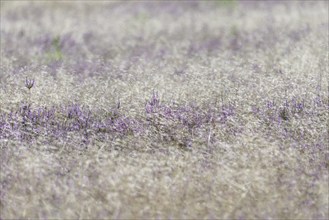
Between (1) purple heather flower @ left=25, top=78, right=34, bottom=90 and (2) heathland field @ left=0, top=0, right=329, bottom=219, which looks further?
(1) purple heather flower @ left=25, top=78, right=34, bottom=90

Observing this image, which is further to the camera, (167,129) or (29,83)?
(29,83)

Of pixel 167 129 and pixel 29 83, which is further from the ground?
pixel 29 83

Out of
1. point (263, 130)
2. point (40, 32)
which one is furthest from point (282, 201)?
point (40, 32)

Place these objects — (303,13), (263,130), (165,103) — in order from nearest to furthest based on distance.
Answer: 1. (263,130)
2. (165,103)
3. (303,13)

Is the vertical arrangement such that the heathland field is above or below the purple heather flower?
below

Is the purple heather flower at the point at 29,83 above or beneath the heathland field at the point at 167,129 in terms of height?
above

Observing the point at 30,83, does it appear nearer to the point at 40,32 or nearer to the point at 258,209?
the point at 258,209

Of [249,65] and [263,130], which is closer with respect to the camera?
[263,130]

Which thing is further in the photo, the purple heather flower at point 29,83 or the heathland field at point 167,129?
the purple heather flower at point 29,83
